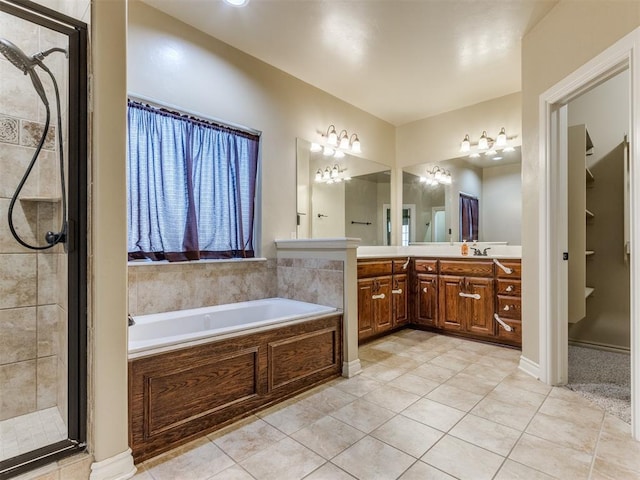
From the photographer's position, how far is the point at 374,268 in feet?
11.0

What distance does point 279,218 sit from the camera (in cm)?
317

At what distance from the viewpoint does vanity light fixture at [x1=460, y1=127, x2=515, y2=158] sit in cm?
365

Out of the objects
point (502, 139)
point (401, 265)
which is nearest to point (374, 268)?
point (401, 265)

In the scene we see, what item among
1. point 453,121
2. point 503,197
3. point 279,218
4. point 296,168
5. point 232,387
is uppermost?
point 453,121

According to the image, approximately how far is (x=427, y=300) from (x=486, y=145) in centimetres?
187

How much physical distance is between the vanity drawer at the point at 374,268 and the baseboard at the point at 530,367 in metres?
1.40

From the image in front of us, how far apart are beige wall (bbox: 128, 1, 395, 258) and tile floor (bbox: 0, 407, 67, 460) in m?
1.78

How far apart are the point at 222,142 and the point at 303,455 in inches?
90.1

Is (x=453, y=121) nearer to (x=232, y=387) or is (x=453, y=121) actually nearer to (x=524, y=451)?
(x=524, y=451)

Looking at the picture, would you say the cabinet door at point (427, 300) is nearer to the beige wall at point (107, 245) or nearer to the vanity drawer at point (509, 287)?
the vanity drawer at point (509, 287)

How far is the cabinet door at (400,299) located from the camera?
142 inches

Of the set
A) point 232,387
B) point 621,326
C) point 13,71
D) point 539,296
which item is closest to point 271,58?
point 13,71

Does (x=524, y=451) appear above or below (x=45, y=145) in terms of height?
below

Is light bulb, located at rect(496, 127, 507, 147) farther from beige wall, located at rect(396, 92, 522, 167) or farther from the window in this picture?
the window
